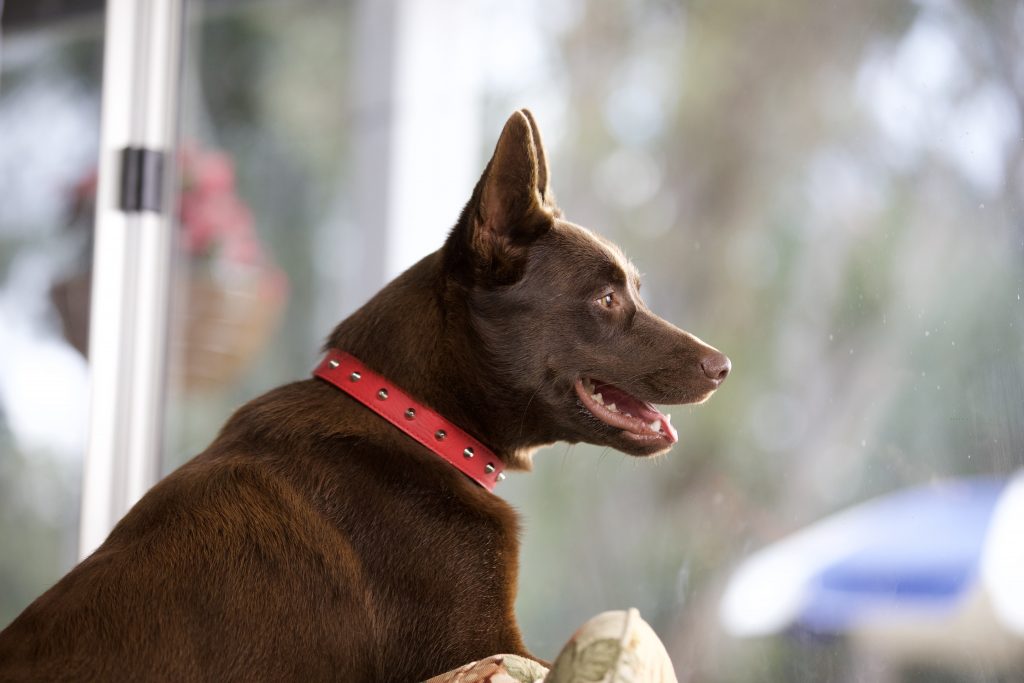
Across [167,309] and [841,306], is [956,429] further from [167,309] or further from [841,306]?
[167,309]

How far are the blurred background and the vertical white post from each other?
0.19ft

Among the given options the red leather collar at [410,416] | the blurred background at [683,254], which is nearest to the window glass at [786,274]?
the blurred background at [683,254]

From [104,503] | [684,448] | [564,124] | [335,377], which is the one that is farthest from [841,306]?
[104,503]

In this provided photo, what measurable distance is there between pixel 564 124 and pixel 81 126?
1.40 meters

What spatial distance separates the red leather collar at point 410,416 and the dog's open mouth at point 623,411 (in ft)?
0.58

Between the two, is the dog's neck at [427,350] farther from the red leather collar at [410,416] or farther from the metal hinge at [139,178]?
the metal hinge at [139,178]

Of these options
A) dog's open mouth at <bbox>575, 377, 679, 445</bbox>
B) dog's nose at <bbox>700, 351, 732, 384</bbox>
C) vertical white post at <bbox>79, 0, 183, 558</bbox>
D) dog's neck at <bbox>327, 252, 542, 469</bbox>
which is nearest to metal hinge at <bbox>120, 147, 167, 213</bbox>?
vertical white post at <bbox>79, 0, 183, 558</bbox>

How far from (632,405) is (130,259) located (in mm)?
1501

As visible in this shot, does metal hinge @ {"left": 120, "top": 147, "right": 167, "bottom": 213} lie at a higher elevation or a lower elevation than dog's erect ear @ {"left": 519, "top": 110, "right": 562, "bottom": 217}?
higher

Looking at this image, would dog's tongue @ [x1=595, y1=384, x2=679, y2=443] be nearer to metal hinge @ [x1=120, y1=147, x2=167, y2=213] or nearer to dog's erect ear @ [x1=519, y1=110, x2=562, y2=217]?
dog's erect ear @ [x1=519, y1=110, x2=562, y2=217]

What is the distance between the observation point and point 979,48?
6.42 feet

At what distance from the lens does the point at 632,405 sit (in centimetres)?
165

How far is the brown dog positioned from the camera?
126 cm

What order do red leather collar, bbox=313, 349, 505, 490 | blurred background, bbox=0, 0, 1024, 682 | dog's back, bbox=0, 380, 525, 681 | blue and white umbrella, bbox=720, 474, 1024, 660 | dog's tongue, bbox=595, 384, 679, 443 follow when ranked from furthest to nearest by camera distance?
blurred background, bbox=0, 0, 1024, 682, blue and white umbrella, bbox=720, 474, 1024, 660, dog's tongue, bbox=595, 384, 679, 443, red leather collar, bbox=313, 349, 505, 490, dog's back, bbox=0, 380, 525, 681
